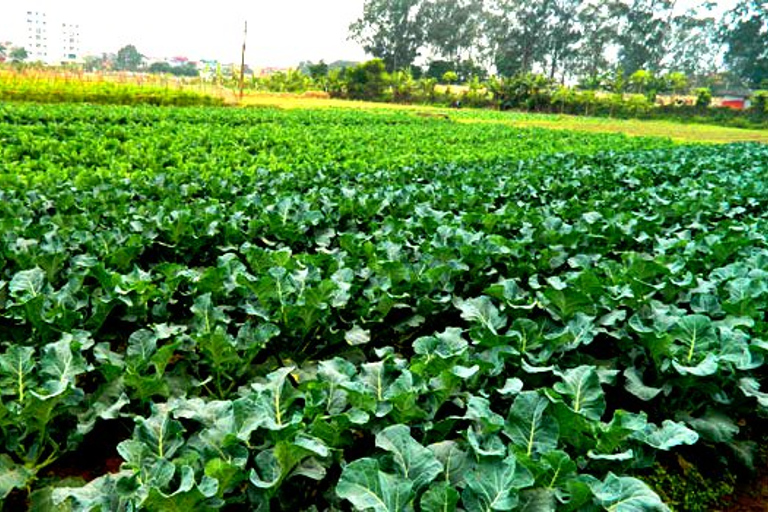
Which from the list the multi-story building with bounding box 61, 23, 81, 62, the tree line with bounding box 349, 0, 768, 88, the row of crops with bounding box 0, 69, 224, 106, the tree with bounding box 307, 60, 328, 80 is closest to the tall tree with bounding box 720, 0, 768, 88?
the tree line with bounding box 349, 0, 768, 88

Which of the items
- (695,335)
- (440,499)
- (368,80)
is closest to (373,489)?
(440,499)

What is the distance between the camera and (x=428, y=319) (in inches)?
157

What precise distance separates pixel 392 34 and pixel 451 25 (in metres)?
8.13

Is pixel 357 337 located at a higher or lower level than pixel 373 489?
lower

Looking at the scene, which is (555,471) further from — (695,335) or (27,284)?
(27,284)

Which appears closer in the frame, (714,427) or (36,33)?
(714,427)

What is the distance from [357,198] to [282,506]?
Answer: 15.8 ft

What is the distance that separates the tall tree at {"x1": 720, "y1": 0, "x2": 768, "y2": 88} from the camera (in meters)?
67.7

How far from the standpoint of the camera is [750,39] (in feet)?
227

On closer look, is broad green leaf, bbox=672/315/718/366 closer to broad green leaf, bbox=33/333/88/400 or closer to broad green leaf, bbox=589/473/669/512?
broad green leaf, bbox=589/473/669/512

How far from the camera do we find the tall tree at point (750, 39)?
6769 cm

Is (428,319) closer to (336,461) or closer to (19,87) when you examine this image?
(336,461)

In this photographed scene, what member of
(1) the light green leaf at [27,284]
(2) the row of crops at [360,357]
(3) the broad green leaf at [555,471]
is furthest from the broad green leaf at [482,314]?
(1) the light green leaf at [27,284]

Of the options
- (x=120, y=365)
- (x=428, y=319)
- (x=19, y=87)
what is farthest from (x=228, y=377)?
(x=19, y=87)
